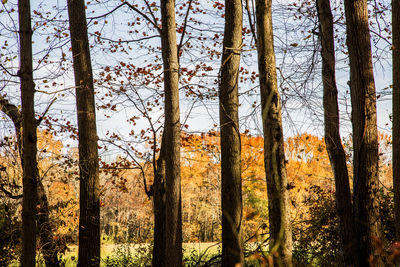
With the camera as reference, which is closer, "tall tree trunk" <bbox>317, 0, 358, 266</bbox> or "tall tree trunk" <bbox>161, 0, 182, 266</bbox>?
"tall tree trunk" <bbox>317, 0, 358, 266</bbox>

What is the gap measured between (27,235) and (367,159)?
15.4 ft

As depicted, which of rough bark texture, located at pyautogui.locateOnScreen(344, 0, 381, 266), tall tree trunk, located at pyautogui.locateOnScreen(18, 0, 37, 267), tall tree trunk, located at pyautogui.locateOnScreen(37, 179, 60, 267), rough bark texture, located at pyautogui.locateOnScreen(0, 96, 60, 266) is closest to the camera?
tall tree trunk, located at pyautogui.locateOnScreen(18, 0, 37, 267)

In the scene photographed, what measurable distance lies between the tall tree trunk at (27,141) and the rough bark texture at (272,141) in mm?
3023

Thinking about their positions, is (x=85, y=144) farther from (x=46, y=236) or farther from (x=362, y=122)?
(x=362, y=122)

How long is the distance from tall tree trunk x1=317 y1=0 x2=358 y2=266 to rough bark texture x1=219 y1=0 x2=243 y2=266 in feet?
5.05

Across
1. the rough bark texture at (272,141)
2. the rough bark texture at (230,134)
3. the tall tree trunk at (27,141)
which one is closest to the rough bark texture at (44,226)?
the tall tree trunk at (27,141)

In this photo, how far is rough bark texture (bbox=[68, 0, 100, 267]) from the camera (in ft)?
21.8

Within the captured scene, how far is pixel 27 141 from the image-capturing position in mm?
4609

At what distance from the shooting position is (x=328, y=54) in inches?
247

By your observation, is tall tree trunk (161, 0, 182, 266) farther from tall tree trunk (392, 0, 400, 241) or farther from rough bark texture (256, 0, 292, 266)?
tall tree trunk (392, 0, 400, 241)

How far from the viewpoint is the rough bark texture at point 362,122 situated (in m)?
4.93

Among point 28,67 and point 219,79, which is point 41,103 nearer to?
point 28,67

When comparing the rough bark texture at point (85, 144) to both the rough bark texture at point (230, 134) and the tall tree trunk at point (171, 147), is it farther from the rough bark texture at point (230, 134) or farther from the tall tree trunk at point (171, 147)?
the rough bark texture at point (230, 134)

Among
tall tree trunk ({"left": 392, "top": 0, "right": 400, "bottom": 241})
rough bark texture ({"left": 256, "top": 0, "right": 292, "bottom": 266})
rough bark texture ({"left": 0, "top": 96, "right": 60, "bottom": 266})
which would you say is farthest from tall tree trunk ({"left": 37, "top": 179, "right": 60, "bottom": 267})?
tall tree trunk ({"left": 392, "top": 0, "right": 400, "bottom": 241})
